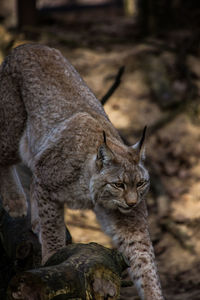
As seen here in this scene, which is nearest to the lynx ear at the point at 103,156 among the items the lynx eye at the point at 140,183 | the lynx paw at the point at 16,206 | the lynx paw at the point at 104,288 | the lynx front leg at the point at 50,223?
the lynx eye at the point at 140,183

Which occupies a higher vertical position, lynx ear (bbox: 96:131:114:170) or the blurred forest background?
lynx ear (bbox: 96:131:114:170)

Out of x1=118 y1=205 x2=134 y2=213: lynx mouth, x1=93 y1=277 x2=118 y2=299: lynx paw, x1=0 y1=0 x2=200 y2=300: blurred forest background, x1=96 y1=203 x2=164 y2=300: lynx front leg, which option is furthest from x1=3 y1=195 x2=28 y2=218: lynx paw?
x1=93 y1=277 x2=118 y2=299: lynx paw

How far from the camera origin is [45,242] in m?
3.89

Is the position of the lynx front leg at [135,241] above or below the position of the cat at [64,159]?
below

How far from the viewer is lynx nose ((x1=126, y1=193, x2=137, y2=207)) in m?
3.49

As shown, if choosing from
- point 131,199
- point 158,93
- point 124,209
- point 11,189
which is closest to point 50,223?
point 124,209

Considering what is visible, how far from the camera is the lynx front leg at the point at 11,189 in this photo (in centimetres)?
450

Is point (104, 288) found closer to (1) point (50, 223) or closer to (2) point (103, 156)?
(2) point (103, 156)

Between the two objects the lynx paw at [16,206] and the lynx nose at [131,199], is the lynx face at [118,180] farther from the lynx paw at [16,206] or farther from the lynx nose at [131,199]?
the lynx paw at [16,206]

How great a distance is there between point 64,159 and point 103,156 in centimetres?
40

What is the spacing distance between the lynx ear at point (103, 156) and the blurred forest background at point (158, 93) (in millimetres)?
2193

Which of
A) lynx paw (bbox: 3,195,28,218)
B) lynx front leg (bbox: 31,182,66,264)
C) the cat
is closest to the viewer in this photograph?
the cat

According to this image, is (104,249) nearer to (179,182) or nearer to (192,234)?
(192,234)

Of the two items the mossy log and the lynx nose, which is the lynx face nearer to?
the lynx nose
